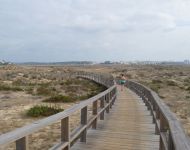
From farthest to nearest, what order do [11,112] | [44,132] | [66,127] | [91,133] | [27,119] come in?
[11,112], [27,119], [44,132], [91,133], [66,127]

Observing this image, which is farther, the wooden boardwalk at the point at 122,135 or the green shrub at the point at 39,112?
the green shrub at the point at 39,112

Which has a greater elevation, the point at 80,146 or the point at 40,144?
the point at 80,146

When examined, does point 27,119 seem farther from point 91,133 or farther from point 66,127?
point 66,127

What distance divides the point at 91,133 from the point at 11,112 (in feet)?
26.7

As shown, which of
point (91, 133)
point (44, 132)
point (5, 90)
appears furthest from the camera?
point (5, 90)

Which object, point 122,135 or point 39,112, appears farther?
point 39,112

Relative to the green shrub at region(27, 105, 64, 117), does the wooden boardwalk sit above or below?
above

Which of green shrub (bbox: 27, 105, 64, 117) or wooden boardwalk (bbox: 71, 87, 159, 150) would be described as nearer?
wooden boardwalk (bbox: 71, 87, 159, 150)

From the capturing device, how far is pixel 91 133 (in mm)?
8109

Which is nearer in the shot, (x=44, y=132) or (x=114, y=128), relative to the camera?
(x=114, y=128)

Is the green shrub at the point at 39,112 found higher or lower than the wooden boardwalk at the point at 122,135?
lower

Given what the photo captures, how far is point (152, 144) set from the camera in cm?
720

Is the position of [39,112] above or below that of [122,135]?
below

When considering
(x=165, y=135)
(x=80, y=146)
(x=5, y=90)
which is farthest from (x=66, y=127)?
(x=5, y=90)
